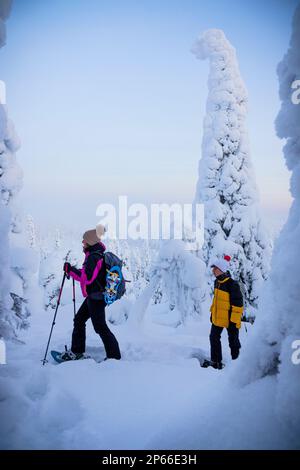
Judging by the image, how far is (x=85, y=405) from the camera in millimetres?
2895

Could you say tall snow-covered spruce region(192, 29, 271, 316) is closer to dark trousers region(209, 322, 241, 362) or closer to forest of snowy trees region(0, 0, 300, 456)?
forest of snowy trees region(0, 0, 300, 456)

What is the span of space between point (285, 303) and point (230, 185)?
13.6 meters

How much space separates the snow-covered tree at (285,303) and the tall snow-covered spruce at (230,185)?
12242mm

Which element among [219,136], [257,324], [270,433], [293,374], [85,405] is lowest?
[85,405]

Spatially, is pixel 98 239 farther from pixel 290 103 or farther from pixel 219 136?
pixel 219 136

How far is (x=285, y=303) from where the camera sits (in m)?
1.86

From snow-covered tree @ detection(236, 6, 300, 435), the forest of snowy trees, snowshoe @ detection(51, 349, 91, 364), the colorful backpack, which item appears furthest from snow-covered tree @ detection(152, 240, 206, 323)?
snow-covered tree @ detection(236, 6, 300, 435)

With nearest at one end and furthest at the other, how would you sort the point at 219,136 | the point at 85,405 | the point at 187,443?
the point at 187,443
the point at 85,405
the point at 219,136

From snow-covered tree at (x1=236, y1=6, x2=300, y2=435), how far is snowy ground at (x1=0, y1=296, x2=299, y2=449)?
141mm

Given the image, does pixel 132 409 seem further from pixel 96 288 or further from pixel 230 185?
pixel 230 185

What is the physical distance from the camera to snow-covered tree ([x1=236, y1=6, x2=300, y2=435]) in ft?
5.28

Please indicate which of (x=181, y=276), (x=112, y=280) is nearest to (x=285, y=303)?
(x=112, y=280)
